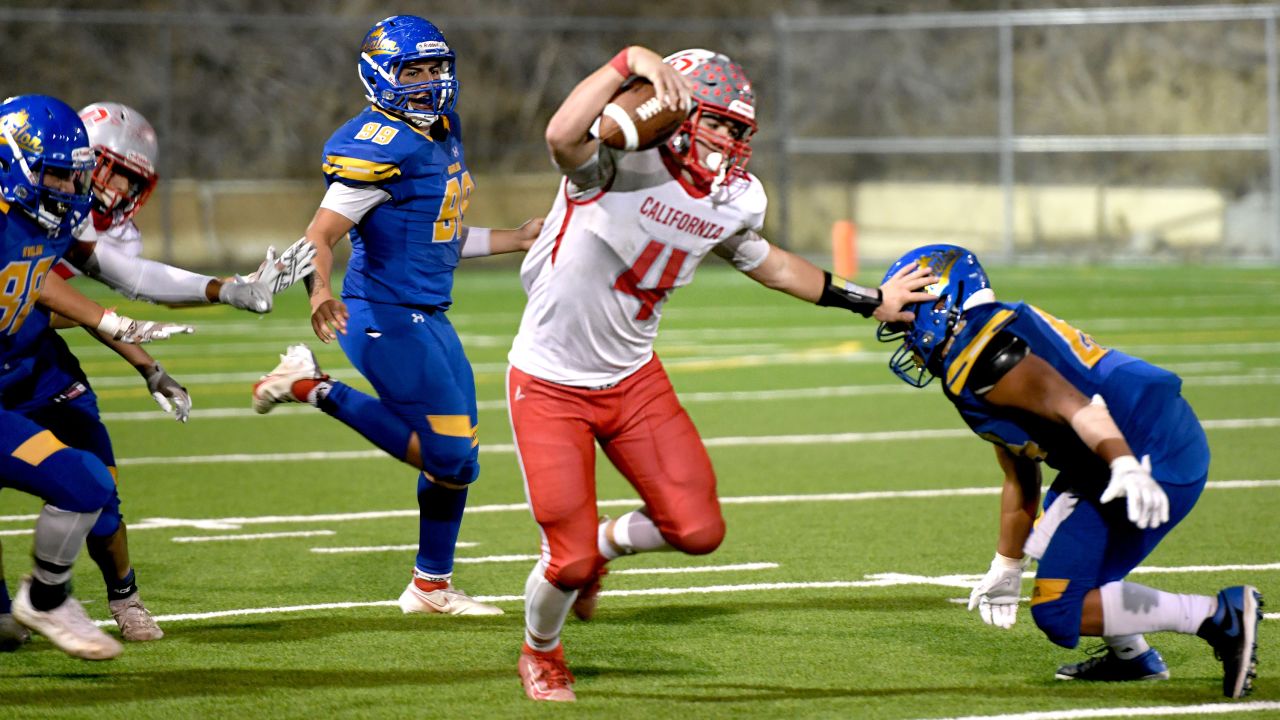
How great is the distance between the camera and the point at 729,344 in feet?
53.7

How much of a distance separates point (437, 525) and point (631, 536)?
139 cm

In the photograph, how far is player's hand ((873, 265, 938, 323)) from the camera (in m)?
5.12

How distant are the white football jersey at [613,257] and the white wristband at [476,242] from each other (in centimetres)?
139

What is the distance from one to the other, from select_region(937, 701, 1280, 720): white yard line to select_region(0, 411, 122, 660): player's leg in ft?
8.20

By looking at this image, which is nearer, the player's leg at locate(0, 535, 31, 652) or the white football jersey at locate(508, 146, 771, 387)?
the white football jersey at locate(508, 146, 771, 387)

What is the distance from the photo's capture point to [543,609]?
5.03 meters

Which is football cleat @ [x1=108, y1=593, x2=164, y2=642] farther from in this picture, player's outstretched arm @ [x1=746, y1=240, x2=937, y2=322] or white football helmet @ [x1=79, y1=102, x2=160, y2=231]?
player's outstretched arm @ [x1=746, y1=240, x2=937, y2=322]

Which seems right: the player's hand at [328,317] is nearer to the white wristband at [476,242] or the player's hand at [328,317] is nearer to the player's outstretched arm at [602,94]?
the white wristband at [476,242]

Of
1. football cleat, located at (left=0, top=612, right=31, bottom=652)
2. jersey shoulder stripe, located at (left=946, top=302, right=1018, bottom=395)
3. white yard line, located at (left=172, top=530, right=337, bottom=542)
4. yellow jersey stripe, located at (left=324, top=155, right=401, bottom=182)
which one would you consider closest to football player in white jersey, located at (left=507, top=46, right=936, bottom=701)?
jersey shoulder stripe, located at (left=946, top=302, right=1018, bottom=395)

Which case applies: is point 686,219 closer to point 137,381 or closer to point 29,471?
point 29,471

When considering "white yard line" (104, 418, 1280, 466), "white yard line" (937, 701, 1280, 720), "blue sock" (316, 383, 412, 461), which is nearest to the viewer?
"white yard line" (937, 701, 1280, 720)

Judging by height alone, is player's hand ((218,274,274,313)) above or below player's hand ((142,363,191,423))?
above

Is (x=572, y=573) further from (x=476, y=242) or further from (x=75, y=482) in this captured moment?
(x=476, y=242)

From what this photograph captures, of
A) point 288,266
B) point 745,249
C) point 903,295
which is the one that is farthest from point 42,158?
point 903,295
